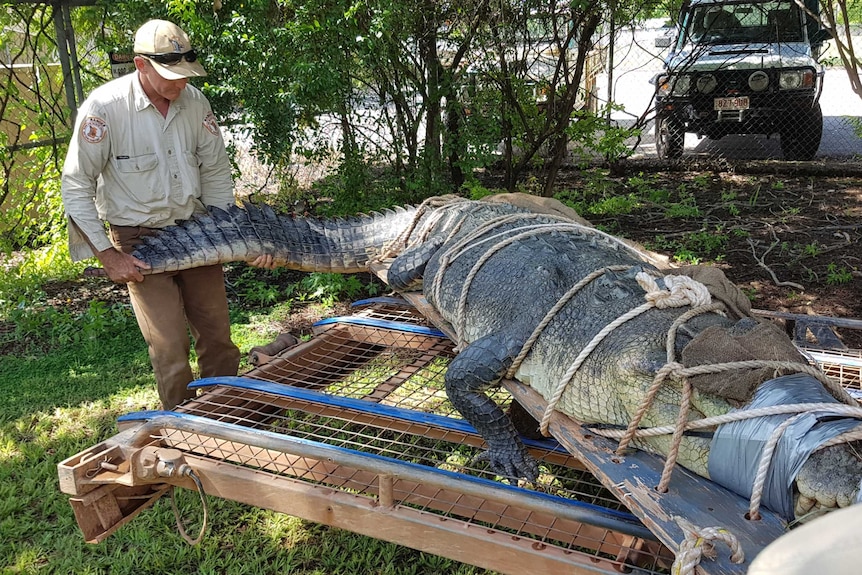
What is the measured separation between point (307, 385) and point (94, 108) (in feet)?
5.00

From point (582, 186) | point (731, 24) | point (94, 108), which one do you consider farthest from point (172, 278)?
point (731, 24)

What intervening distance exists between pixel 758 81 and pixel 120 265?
7.32 m

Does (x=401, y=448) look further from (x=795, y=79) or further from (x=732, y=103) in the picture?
(x=795, y=79)

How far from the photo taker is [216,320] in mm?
3498

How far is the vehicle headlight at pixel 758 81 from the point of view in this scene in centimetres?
771

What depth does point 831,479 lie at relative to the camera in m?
1.45

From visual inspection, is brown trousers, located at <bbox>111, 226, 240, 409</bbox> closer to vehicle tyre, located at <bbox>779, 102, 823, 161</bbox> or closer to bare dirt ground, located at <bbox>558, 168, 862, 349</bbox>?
bare dirt ground, located at <bbox>558, 168, 862, 349</bbox>

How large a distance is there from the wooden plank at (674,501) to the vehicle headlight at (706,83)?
22.8 feet

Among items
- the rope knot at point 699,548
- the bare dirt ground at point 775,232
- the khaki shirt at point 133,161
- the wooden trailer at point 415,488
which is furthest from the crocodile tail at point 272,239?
the bare dirt ground at point 775,232

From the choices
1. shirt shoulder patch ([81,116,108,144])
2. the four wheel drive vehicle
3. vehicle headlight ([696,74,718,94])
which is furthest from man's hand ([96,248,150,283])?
vehicle headlight ([696,74,718,94])

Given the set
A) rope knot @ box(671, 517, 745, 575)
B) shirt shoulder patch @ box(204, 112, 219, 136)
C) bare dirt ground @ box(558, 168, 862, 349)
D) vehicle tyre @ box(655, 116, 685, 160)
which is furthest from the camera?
vehicle tyre @ box(655, 116, 685, 160)

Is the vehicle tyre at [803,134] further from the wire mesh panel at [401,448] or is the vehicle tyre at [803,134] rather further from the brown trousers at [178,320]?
the brown trousers at [178,320]

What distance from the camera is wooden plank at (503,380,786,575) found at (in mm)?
1513

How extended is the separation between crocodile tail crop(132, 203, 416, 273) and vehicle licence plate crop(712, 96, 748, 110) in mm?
5525
